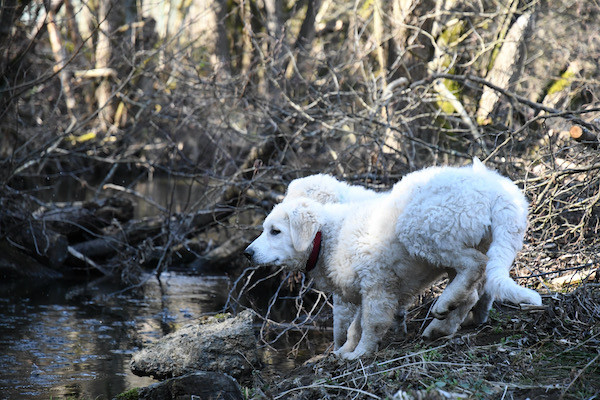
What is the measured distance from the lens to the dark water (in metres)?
5.48

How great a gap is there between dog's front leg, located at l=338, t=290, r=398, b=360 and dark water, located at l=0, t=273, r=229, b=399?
1.90 metres

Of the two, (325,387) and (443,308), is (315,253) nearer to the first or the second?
(443,308)

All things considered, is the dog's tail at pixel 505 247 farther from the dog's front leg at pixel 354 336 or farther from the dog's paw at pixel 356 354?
the dog's front leg at pixel 354 336

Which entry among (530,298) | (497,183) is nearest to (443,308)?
(530,298)

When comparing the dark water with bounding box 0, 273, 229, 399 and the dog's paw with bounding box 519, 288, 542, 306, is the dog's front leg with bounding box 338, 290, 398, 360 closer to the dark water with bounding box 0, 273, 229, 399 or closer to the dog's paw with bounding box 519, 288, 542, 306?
the dog's paw with bounding box 519, 288, 542, 306

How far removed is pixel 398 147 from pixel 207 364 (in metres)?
4.87

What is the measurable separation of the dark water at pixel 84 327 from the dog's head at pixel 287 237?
149cm

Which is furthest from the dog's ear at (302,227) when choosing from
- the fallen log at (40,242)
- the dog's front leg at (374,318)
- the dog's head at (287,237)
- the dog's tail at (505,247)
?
the fallen log at (40,242)

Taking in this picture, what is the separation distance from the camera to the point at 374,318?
497 centimetres

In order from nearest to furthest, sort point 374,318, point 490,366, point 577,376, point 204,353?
point 577,376 → point 490,366 → point 374,318 → point 204,353

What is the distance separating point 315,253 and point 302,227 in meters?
0.25

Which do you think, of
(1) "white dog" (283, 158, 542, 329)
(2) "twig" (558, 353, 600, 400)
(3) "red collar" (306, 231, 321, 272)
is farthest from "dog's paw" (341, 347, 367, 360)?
Result: (2) "twig" (558, 353, 600, 400)

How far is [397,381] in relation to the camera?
4.17m

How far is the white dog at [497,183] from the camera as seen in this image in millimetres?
3981
